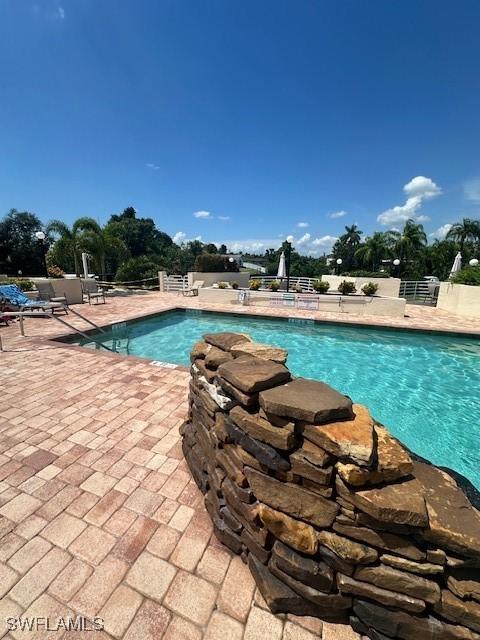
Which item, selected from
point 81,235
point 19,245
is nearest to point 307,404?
point 81,235

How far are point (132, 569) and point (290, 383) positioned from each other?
57.2 inches

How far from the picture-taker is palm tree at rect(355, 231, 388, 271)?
27.9m

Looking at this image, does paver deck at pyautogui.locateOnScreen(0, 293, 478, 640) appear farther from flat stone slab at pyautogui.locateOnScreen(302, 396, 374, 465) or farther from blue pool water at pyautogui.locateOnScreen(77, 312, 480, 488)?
blue pool water at pyautogui.locateOnScreen(77, 312, 480, 488)

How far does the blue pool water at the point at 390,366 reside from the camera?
405 centimetres

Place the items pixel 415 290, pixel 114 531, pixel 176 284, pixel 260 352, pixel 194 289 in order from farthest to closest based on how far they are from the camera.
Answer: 1. pixel 176 284
2. pixel 415 290
3. pixel 194 289
4. pixel 260 352
5. pixel 114 531

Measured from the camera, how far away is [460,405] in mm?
4809

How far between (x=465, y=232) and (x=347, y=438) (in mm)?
33716

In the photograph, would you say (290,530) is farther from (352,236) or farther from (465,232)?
(352,236)

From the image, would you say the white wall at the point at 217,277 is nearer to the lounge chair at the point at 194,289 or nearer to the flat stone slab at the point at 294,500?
the lounge chair at the point at 194,289

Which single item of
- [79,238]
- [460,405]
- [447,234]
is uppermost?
[447,234]

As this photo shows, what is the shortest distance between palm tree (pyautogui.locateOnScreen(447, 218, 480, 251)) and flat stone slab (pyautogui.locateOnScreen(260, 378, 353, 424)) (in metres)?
33.3

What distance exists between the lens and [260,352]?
2.03m

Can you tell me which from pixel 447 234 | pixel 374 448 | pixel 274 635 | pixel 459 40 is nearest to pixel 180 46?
pixel 459 40

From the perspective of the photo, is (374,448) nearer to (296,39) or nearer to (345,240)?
(296,39)
